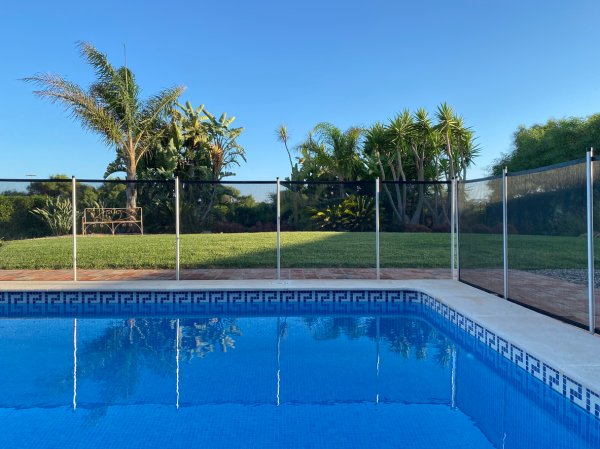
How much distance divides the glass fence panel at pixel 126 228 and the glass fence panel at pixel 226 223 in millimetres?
614

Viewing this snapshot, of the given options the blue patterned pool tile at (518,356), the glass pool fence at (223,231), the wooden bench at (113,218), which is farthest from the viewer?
the wooden bench at (113,218)

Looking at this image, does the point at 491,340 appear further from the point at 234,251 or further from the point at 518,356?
the point at 234,251

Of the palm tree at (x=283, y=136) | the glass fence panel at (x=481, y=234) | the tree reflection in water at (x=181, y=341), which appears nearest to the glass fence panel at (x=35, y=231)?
the tree reflection in water at (x=181, y=341)

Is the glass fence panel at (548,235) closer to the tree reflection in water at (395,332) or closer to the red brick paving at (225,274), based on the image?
the tree reflection in water at (395,332)

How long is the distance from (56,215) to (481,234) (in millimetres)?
9943

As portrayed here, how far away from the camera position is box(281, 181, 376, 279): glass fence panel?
9.48 meters

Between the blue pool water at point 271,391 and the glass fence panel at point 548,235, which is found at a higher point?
the glass fence panel at point 548,235

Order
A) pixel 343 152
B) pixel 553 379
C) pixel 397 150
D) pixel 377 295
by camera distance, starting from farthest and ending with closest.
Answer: pixel 343 152 < pixel 397 150 < pixel 377 295 < pixel 553 379

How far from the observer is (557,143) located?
2334 centimetres

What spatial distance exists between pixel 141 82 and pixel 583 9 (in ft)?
52.6

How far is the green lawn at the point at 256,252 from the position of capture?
921 centimetres

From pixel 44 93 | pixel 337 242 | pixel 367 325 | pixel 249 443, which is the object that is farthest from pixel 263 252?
pixel 44 93

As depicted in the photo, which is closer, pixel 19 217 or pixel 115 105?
pixel 19 217

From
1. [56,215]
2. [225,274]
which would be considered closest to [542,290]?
[225,274]
